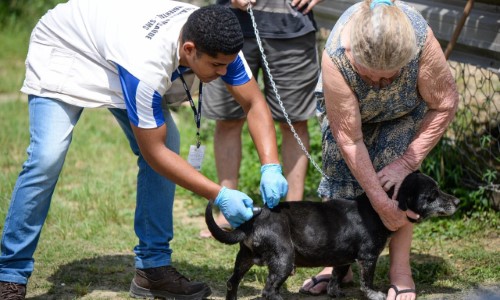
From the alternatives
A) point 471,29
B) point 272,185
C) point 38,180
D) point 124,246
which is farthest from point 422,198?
point 124,246

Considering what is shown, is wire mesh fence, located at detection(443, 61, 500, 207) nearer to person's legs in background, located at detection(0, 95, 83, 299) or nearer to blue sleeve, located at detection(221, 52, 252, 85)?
blue sleeve, located at detection(221, 52, 252, 85)

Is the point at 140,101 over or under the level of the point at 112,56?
under

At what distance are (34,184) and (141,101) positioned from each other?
32.8 inches

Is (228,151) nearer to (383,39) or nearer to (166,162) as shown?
(166,162)

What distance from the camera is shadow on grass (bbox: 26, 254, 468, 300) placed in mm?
4324

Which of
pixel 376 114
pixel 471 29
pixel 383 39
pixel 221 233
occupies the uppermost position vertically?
pixel 383 39

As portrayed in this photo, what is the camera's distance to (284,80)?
16.5 feet

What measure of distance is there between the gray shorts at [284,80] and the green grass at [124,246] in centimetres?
93

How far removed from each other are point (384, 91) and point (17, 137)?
4.62 metres

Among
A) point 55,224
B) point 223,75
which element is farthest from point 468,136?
point 55,224

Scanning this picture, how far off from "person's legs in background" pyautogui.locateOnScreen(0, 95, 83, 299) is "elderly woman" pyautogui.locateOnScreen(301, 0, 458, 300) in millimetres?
1339

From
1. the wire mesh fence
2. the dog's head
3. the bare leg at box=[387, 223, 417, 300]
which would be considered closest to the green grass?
the bare leg at box=[387, 223, 417, 300]

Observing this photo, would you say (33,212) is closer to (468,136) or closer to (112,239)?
(112,239)

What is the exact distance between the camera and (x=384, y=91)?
3762 millimetres
